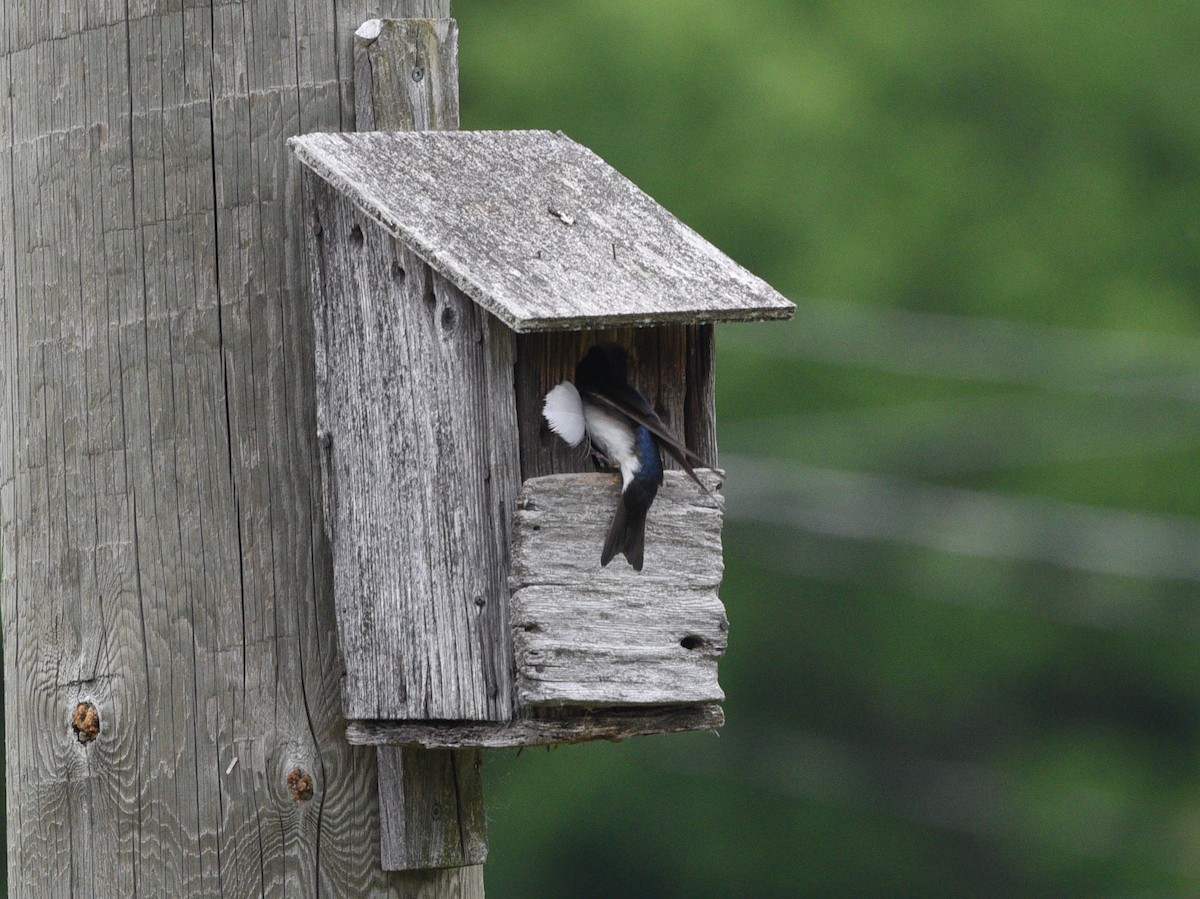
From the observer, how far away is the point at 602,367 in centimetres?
336

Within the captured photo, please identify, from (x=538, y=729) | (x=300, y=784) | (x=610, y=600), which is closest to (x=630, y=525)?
(x=610, y=600)

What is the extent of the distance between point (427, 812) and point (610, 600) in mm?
510

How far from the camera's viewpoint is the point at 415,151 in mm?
3279

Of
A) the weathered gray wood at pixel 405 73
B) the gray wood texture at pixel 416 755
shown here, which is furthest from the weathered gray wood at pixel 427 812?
the weathered gray wood at pixel 405 73

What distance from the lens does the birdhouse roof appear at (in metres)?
3.05

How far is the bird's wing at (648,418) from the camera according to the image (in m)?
3.18

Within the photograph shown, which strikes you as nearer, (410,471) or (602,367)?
(410,471)

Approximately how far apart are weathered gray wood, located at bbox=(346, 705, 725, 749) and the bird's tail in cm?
27

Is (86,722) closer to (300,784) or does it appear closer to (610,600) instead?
(300,784)

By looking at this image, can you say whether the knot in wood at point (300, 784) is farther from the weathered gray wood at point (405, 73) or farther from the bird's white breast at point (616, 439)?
the weathered gray wood at point (405, 73)

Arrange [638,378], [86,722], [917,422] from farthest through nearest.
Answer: [917,422]
[638,378]
[86,722]

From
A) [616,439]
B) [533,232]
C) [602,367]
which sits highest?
[533,232]

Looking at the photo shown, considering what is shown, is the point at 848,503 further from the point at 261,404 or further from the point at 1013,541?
the point at 261,404

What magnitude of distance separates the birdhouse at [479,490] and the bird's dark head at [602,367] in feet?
0.14
